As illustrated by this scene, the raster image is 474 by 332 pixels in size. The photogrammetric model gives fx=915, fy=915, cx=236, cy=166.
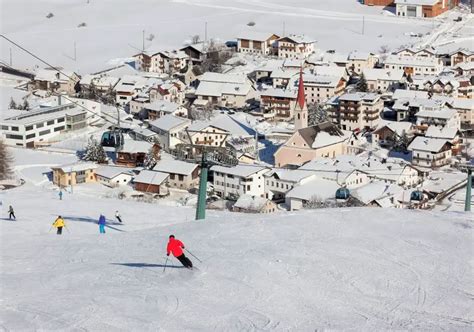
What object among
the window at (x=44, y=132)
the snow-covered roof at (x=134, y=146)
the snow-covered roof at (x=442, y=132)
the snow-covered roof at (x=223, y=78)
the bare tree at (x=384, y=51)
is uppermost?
the bare tree at (x=384, y=51)

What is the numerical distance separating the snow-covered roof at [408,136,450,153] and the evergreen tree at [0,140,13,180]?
31.5ft

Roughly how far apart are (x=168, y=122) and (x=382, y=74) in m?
8.45

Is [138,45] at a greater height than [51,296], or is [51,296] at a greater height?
[138,45]

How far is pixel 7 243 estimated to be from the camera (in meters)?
8.04

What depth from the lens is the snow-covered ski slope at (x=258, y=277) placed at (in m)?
5.32

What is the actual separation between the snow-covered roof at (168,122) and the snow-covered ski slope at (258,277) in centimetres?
1552

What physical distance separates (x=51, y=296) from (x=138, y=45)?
1254 inches

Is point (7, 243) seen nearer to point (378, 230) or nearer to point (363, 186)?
point (378, 230)

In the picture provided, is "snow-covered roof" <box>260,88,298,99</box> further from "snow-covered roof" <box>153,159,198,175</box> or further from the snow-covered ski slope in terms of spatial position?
the snow-covered ski slope

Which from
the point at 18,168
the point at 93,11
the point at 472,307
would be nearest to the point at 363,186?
the point at 18,168

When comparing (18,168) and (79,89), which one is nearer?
(18,168)

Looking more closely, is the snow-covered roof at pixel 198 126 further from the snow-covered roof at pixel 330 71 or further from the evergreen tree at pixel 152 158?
the snow-covered roof at pixel 330 71

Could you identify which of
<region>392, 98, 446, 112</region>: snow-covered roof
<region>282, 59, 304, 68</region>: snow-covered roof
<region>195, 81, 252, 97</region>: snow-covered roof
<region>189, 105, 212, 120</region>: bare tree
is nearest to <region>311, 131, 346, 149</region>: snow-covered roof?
<region>392, 98, 446, 112</region>: snow-covered roof

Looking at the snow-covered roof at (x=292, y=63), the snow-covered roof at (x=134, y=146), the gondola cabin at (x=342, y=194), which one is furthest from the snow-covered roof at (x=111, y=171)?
the snow-covered roof at (x=292, y=63)
